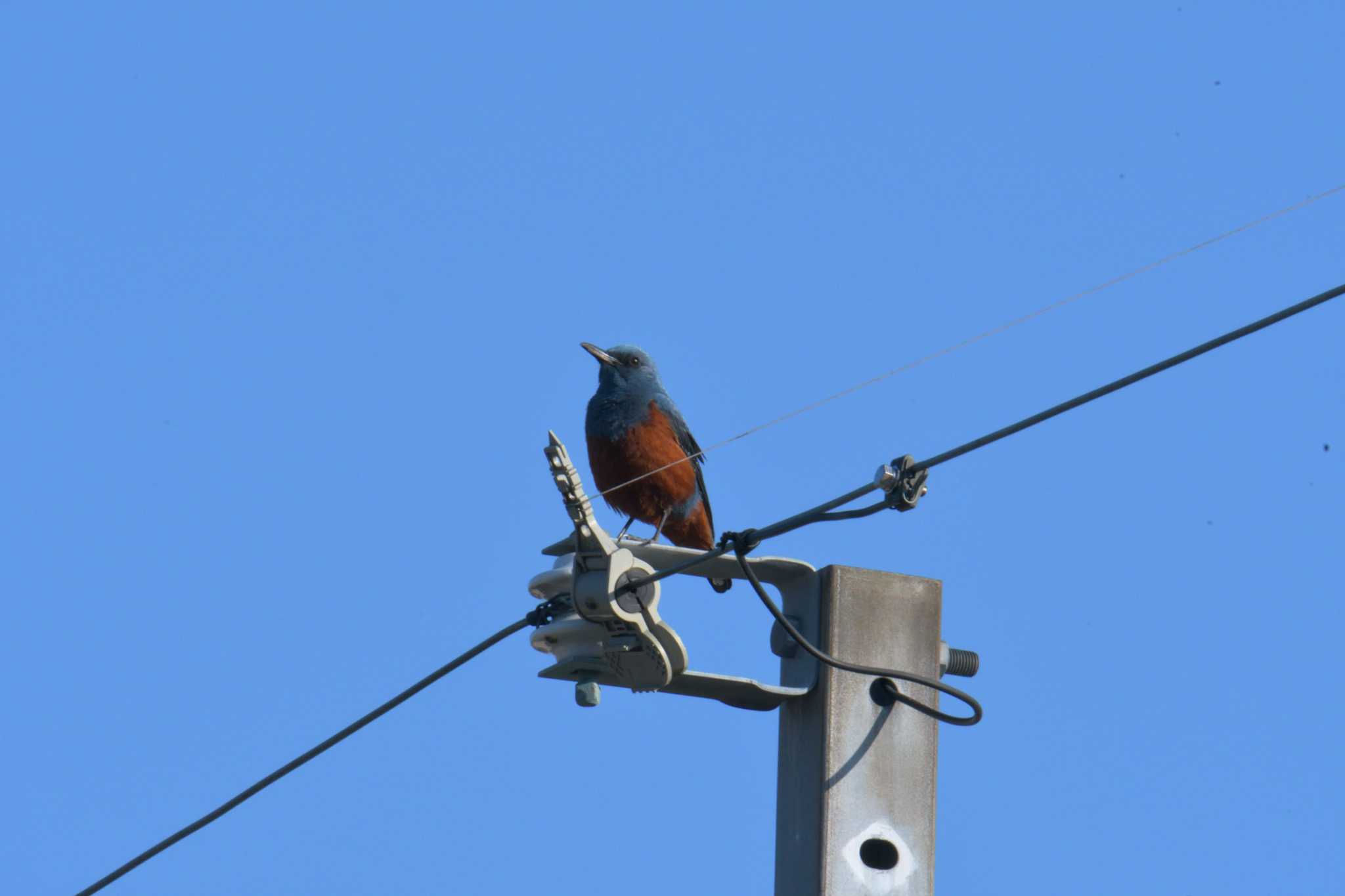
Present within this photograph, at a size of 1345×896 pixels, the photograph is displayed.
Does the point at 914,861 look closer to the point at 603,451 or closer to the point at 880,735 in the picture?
the point at 880,735

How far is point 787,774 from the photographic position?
4910 millimetres

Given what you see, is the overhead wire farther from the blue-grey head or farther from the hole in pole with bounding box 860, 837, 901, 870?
the blue-grey head

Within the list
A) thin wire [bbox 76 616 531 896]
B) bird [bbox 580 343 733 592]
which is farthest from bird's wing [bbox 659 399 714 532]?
thin wire [bbox 76 616 531 896]

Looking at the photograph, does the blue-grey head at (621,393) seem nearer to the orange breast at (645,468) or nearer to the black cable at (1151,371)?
the orange breast at (645,468)

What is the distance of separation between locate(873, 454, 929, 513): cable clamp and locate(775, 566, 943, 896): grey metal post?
1.01 ft

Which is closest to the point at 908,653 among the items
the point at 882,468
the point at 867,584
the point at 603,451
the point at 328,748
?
the point at 867,584

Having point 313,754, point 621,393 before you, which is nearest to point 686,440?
point 621,393

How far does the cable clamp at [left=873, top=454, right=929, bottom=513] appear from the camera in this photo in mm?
4746

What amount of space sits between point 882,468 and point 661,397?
6117 mm

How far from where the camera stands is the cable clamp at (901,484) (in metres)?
4.75

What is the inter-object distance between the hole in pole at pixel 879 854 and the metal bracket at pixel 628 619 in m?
0.46

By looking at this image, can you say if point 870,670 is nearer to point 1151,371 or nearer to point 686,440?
point 1151,371

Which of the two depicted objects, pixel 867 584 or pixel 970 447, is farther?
pixel 867 584

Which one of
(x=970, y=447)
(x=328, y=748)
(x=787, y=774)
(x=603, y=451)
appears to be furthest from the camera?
(x=603, y=451)
